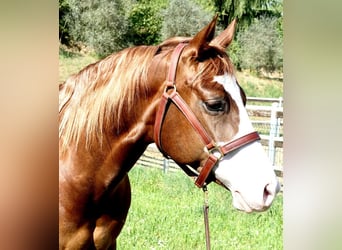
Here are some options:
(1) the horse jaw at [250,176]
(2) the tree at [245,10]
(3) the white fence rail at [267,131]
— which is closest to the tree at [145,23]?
(2) the tree at [245,10]

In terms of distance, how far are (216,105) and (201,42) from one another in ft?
0.43

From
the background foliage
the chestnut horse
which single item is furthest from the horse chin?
the background foliage

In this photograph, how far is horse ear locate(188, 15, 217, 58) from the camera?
34.4 inches

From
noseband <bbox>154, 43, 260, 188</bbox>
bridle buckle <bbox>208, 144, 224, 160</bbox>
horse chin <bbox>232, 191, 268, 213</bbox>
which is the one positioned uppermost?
noseband <bbox>154, 43, 260, 188</bbox>

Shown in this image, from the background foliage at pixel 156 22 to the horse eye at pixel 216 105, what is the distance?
0.33 m

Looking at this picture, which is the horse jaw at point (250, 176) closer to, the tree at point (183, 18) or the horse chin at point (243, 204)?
the horse chin at point (243, 204)

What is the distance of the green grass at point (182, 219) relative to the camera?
1201 mm

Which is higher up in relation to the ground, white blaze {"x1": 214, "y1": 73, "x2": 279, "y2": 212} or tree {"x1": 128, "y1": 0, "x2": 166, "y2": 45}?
tree {"x1": 128, "y1": 0, "x2": 166, "y2": 45}

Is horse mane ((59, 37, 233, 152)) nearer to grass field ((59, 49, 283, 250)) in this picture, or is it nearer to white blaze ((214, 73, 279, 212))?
white blaze ((214, 73, 279, 212))

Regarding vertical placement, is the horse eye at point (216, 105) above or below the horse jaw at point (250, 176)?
above

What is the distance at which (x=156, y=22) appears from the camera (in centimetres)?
116
